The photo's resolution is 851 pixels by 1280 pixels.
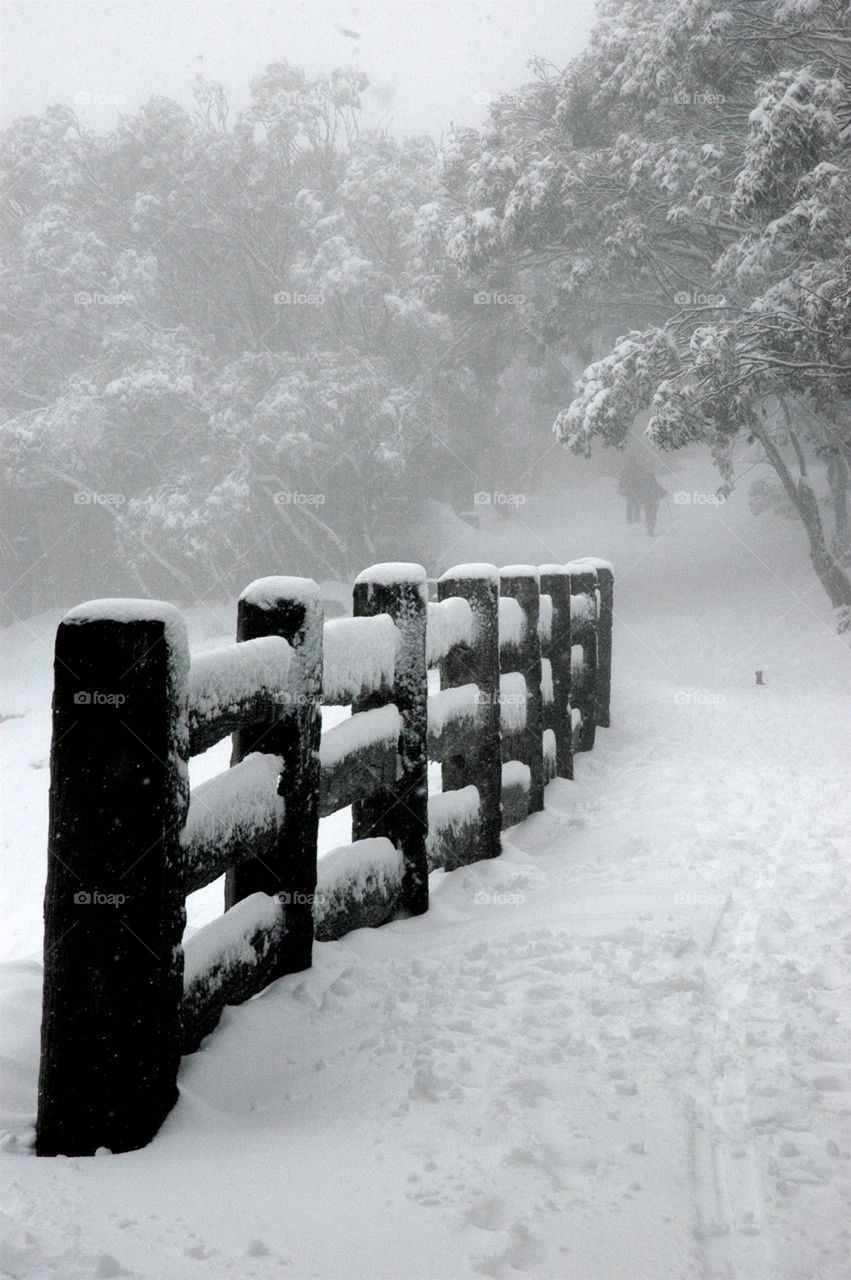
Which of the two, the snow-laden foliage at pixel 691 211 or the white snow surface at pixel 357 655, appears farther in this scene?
the snow-laden foliage at pixel 691 211

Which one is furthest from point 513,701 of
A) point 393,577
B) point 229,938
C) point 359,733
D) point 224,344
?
point 224,344

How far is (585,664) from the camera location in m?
9.17

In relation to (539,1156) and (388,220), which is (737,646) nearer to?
(388,220)

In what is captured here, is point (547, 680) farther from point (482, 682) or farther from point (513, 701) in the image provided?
point (482, 682)

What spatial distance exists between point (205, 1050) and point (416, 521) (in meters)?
29.4

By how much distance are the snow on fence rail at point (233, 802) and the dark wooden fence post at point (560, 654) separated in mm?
1834

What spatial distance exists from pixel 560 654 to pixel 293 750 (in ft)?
13.8

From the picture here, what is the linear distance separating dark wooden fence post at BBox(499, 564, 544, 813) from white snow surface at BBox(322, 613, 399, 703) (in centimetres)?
183

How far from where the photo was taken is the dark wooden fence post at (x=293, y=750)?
3396 millimetres

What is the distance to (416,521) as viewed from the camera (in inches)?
1259

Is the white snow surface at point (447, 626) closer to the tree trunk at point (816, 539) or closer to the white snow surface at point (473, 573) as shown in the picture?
the white snow surface at point (473, 573)

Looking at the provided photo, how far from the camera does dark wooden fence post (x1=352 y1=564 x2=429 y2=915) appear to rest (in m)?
4.37

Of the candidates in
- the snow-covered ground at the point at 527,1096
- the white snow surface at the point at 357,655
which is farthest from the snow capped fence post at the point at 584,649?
the white snow surface at the point at 357,655

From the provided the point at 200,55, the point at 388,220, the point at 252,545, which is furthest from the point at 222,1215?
the point at 200,55
